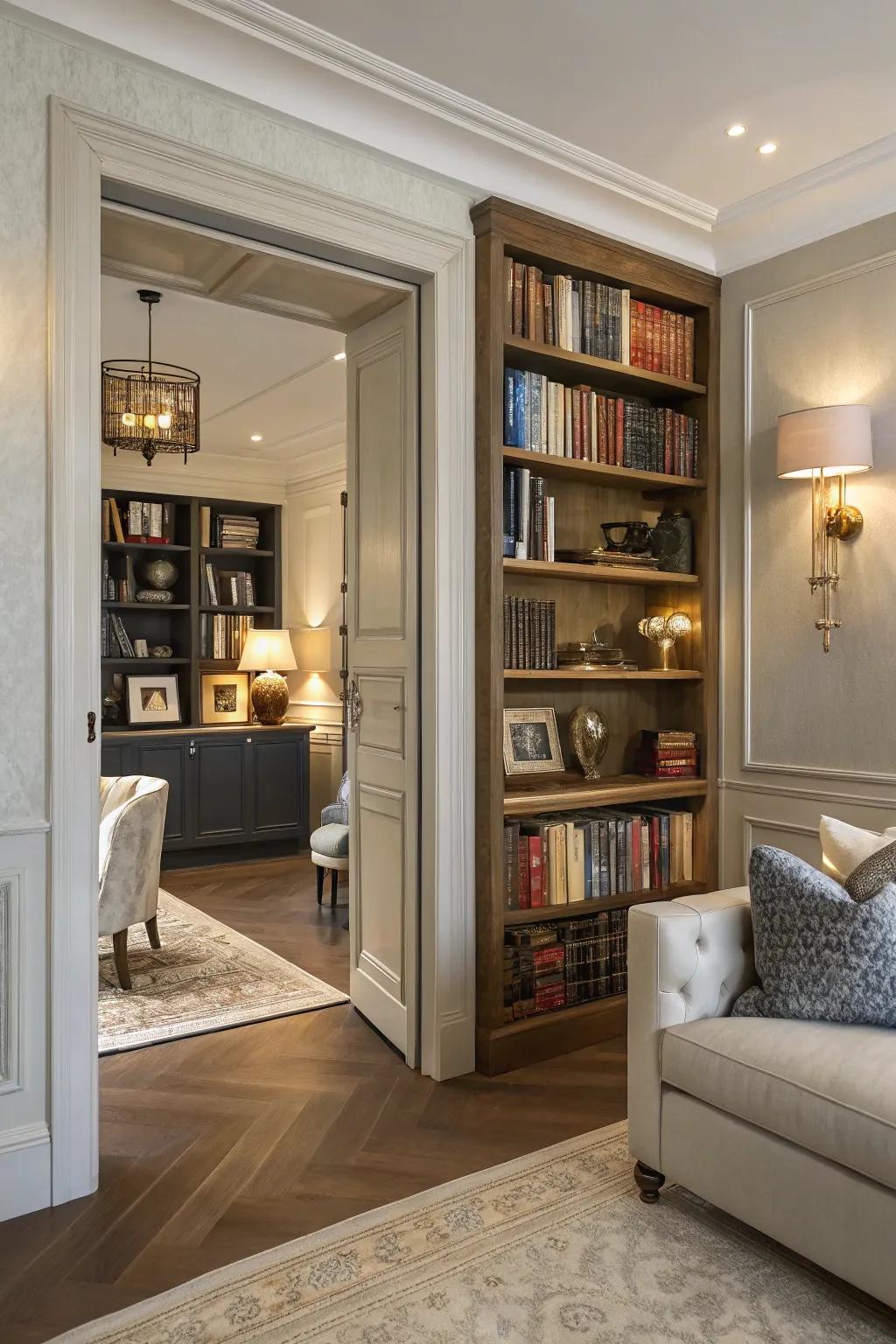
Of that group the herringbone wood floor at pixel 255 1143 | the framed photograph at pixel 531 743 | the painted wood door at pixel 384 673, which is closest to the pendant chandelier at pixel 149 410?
the painted wood door at pixel 384 673

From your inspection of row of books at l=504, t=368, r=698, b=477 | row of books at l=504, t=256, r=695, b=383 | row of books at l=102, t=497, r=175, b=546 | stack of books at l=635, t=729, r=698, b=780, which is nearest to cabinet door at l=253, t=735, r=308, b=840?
row of books at l=102, t=497, r=175, b=546

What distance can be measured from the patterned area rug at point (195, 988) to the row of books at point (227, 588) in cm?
289

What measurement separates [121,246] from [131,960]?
119 inches

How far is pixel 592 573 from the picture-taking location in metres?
3.51

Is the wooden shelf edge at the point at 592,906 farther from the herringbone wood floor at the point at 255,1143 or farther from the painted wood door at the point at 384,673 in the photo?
the herringbone wood floor at the point at 255,1143

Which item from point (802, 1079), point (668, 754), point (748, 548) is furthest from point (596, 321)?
point (802, 1079)

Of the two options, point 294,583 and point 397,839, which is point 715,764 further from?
point 294,583

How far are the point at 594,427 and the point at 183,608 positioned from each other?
13.9 feet

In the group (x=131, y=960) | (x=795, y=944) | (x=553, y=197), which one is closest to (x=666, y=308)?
(x=553, y=197)

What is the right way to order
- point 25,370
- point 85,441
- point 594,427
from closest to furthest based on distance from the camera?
point 25,370, point 85,441, point 594,427

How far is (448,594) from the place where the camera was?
3168mm

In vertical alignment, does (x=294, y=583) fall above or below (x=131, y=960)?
above

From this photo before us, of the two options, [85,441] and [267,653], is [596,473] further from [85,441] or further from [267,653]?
[267,653]

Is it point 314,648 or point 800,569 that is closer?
point 800,569
